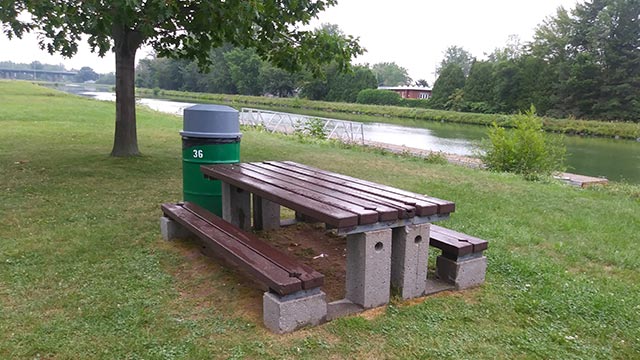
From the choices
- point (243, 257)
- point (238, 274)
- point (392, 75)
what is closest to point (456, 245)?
point (243, 257)

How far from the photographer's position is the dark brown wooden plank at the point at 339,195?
3.10 meters

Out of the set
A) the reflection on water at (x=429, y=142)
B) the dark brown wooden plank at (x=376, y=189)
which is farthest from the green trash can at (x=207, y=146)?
the reflection on water at (x=429, y=142)

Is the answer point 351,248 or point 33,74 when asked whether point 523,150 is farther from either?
point 33,74

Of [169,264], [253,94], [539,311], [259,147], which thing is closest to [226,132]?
[169,264]

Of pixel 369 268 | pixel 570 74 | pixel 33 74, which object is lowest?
pixel 369 268

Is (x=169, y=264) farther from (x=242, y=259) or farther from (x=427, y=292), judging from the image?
(x=427, y=292)

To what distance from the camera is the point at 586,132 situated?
119 ft

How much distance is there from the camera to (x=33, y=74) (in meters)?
149

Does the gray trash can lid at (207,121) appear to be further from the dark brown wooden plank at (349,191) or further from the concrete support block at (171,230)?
the concrete support block at (171,230)

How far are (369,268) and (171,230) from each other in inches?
86.0

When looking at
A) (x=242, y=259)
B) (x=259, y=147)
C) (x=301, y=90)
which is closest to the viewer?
(x=242, y=259)

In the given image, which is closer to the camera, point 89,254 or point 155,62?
point 89,254

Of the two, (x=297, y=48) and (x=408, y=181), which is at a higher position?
(x=297, y=48)

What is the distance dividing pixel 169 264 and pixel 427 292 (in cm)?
201
